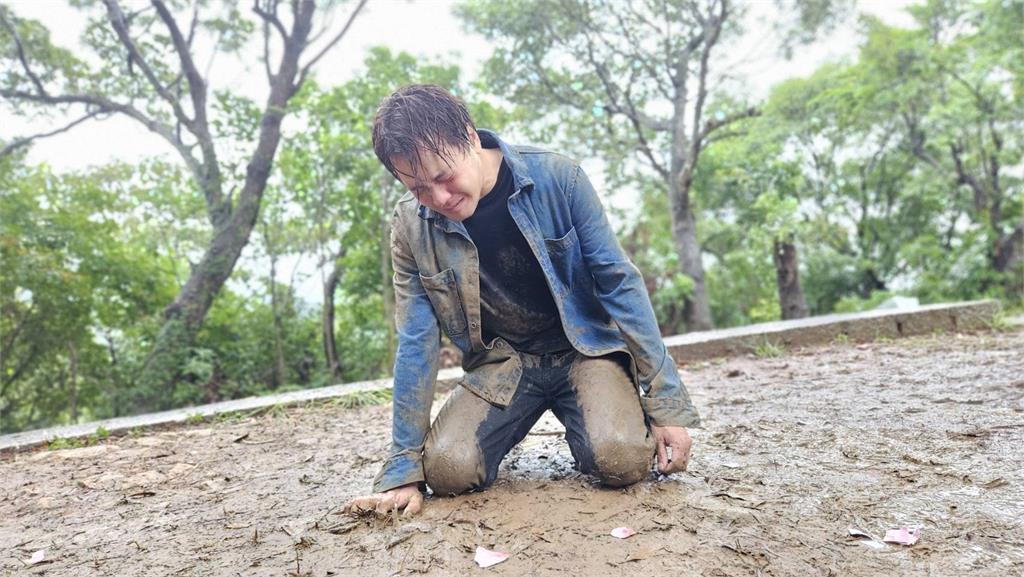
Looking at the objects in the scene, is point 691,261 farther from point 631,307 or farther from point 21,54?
point 21,54

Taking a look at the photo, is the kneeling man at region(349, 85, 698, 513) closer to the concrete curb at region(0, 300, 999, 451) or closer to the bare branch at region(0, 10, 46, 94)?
the concrete curb at region(0, 300, 999, 451)

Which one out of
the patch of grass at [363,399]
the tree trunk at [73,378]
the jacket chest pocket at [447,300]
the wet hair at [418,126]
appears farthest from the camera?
the tree trunk at [73,378]

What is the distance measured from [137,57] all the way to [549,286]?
8.64m

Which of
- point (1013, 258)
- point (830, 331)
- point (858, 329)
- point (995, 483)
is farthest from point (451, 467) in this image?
point (1013, 258)

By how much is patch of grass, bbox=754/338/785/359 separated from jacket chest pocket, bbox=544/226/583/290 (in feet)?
11.1

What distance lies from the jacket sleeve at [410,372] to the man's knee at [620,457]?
535mm

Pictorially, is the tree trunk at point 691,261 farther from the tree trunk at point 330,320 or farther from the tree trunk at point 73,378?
the tree trunk at point 73,378

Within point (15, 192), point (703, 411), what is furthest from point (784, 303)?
point (15, 192)

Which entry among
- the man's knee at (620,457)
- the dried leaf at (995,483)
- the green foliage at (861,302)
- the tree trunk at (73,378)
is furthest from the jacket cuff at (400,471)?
the green foliage at (861,302)

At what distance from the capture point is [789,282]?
7.85 metres

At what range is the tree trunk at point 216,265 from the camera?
7548mm

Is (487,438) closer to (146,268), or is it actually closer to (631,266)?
(631,266)

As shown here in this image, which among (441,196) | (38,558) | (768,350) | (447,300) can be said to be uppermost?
(441,196)

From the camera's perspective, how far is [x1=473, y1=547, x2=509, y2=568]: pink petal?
154cm
